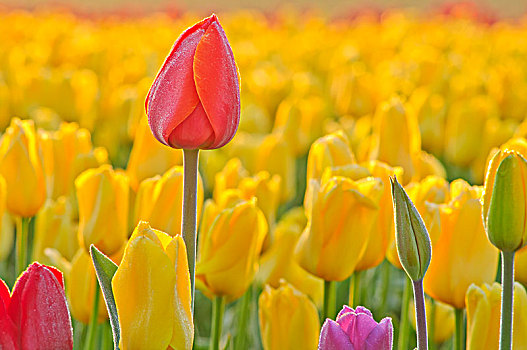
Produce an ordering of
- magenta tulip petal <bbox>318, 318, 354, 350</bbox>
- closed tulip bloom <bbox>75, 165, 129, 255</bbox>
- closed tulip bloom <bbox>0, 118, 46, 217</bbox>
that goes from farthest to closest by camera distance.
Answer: closed tulip bloom <bbox>0, 118, 46, 217</bbox> → closed tulip bloom <bbox>75, 165, 129, 255</bbox> → magenta tulip petal <bbox>318, 318, 354, 350</bbox>

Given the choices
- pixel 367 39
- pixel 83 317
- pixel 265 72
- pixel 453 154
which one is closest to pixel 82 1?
pixel 367 39

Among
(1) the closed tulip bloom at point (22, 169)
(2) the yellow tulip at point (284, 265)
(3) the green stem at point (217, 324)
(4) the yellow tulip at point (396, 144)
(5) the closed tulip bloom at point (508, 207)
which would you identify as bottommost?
(3) the green stem at point (217, 324)

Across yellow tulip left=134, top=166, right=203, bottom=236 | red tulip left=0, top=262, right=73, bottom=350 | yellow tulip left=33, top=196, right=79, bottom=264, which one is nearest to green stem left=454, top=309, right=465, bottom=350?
yellow tulip left=134, top=166, right=203, bottom=236

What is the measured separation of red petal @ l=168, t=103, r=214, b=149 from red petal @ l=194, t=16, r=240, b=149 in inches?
0.4

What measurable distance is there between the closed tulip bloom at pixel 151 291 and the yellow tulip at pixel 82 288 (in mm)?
491

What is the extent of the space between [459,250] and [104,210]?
1.48 ft

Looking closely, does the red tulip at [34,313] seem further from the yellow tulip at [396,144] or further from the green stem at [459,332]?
the yellow tulip at [396,144]

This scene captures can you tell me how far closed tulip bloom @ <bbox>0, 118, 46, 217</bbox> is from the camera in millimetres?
1251

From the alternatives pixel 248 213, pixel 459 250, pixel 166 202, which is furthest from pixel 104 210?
pixel 459 250

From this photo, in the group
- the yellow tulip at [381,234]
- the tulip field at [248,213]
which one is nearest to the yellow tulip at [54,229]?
the tulip field at [248,213]

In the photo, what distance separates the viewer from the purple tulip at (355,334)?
0.66 meters

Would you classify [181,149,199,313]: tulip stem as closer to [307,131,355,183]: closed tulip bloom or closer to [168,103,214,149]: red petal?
[168,103,214,149]: red petal

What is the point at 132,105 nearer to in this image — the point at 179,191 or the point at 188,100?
the point at 179,191

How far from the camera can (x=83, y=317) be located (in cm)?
125
